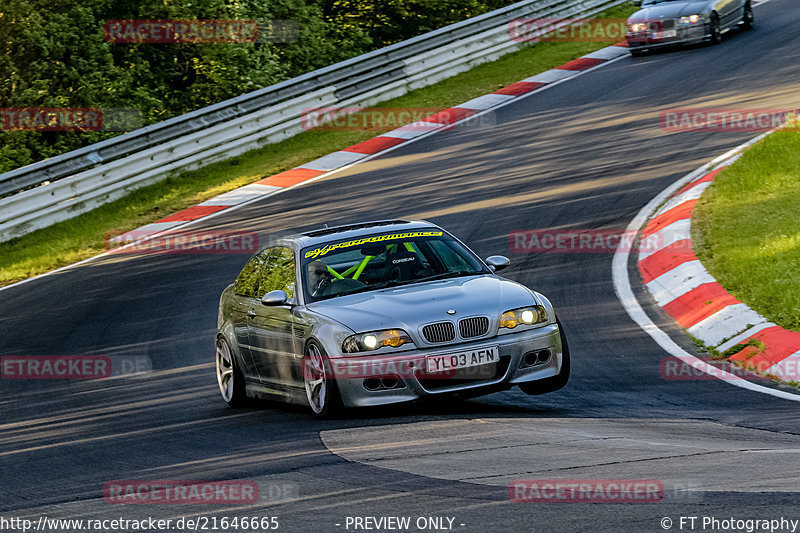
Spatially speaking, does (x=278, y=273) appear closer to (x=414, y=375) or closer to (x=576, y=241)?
(x=414, y=375)

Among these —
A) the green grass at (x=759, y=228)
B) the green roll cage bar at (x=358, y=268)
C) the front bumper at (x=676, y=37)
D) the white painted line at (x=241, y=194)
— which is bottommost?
the green grass at (x=759, y=228)

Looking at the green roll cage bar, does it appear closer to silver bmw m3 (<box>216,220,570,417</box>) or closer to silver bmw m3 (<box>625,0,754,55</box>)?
silver bmw m3 (<box>216,220,570,417</box>)

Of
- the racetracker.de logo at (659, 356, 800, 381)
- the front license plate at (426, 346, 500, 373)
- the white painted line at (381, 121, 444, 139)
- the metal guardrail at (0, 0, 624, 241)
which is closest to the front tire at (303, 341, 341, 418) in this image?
the front license plate at (426, 346, 500, 373)

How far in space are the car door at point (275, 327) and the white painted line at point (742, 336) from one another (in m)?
3.85

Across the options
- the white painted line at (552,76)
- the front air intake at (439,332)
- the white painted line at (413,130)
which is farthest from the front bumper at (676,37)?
the front air intake at (439,332)

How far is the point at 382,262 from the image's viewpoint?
30.5 feet

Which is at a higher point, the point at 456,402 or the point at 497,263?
the point at 497,263

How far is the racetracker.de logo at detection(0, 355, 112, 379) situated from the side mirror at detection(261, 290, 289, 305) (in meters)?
3.16

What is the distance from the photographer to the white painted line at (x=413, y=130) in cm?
2106

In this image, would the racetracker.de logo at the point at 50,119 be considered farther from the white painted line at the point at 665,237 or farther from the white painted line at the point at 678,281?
the white painted line at the point at 678,281

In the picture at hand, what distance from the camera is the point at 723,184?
47.4ft

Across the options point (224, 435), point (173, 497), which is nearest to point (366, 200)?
point (224, 435)

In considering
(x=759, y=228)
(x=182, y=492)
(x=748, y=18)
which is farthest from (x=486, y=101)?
(x=182, y=492)

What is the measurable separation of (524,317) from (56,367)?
5.84 meters
